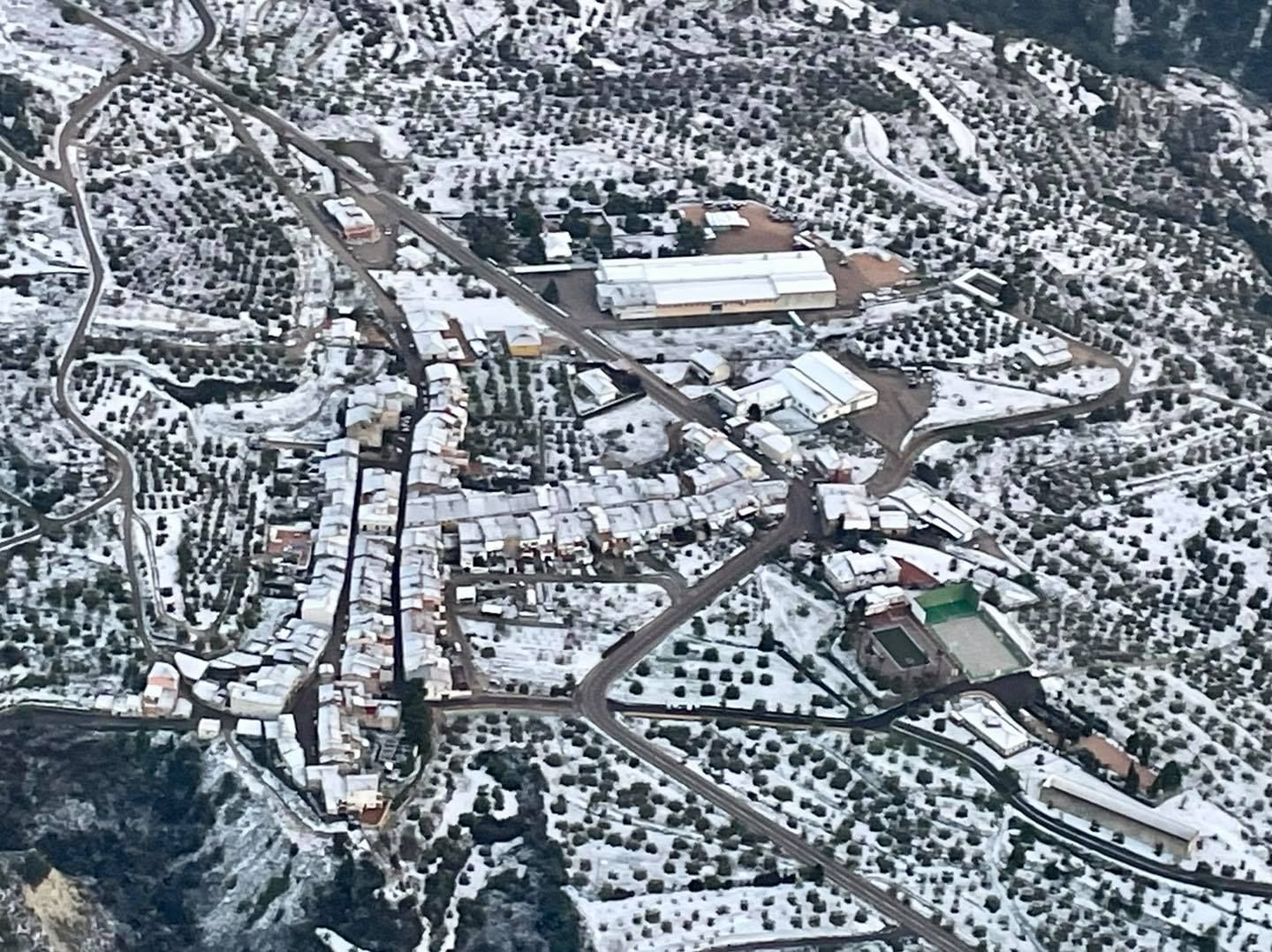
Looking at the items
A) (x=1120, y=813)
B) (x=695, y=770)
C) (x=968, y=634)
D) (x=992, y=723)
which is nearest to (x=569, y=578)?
(x=695, y=770)

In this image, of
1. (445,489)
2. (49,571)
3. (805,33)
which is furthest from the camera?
(805,33)

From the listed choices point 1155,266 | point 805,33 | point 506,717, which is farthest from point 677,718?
point 805,33

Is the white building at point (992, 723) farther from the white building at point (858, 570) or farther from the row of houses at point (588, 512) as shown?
the row of houses at point (588, 512)

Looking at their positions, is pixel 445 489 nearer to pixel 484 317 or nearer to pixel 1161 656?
pixel 484 317

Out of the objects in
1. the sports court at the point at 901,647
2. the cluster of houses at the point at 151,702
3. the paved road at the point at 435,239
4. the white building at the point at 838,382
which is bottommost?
the cluster of houses at the point at 151,702

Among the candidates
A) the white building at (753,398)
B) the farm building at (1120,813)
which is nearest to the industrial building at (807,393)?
the white building at (753,398)
